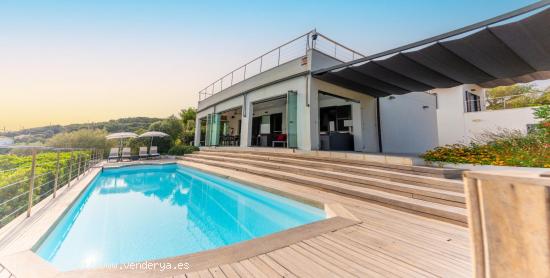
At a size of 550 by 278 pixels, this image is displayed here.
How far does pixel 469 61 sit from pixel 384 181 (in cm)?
331

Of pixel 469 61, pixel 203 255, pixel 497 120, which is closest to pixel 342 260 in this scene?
pixel 203 255

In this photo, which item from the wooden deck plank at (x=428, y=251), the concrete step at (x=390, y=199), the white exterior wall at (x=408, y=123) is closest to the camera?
the wooden deck plank at (x=428, y=251)

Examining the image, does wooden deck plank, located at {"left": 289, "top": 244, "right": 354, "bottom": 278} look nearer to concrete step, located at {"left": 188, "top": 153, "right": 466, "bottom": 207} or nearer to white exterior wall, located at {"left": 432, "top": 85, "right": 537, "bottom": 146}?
concrete step, located at {"left": 188, "top": 153, "right": 466, "bottom": 207}

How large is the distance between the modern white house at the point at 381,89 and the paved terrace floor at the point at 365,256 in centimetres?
361

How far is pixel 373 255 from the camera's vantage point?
1.98 metres

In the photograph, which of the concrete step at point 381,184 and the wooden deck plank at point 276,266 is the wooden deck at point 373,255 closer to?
the wooden deck plank at point 276,266

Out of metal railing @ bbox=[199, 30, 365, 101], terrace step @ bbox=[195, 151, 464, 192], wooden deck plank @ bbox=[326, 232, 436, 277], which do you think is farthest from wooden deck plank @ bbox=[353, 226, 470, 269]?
metal railing @ bbox=[199, 30, 365, 101]

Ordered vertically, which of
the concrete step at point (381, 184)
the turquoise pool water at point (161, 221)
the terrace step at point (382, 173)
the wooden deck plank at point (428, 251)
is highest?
the terrace step at point (382, 173)

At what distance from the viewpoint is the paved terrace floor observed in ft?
5.64

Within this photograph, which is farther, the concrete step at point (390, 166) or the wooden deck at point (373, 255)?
the concrete step at point (390, 166)

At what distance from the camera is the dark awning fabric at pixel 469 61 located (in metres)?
3.51

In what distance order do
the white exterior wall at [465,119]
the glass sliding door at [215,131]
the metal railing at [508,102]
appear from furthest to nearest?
the glass sliding door at [215,131] → the metal railing at [508,102] → the white exterior wall at [465,119]

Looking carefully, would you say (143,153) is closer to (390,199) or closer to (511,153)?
(390,199)

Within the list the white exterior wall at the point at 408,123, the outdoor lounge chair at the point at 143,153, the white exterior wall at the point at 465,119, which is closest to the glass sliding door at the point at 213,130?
the outdoor lounge chair at the point at 143,153
